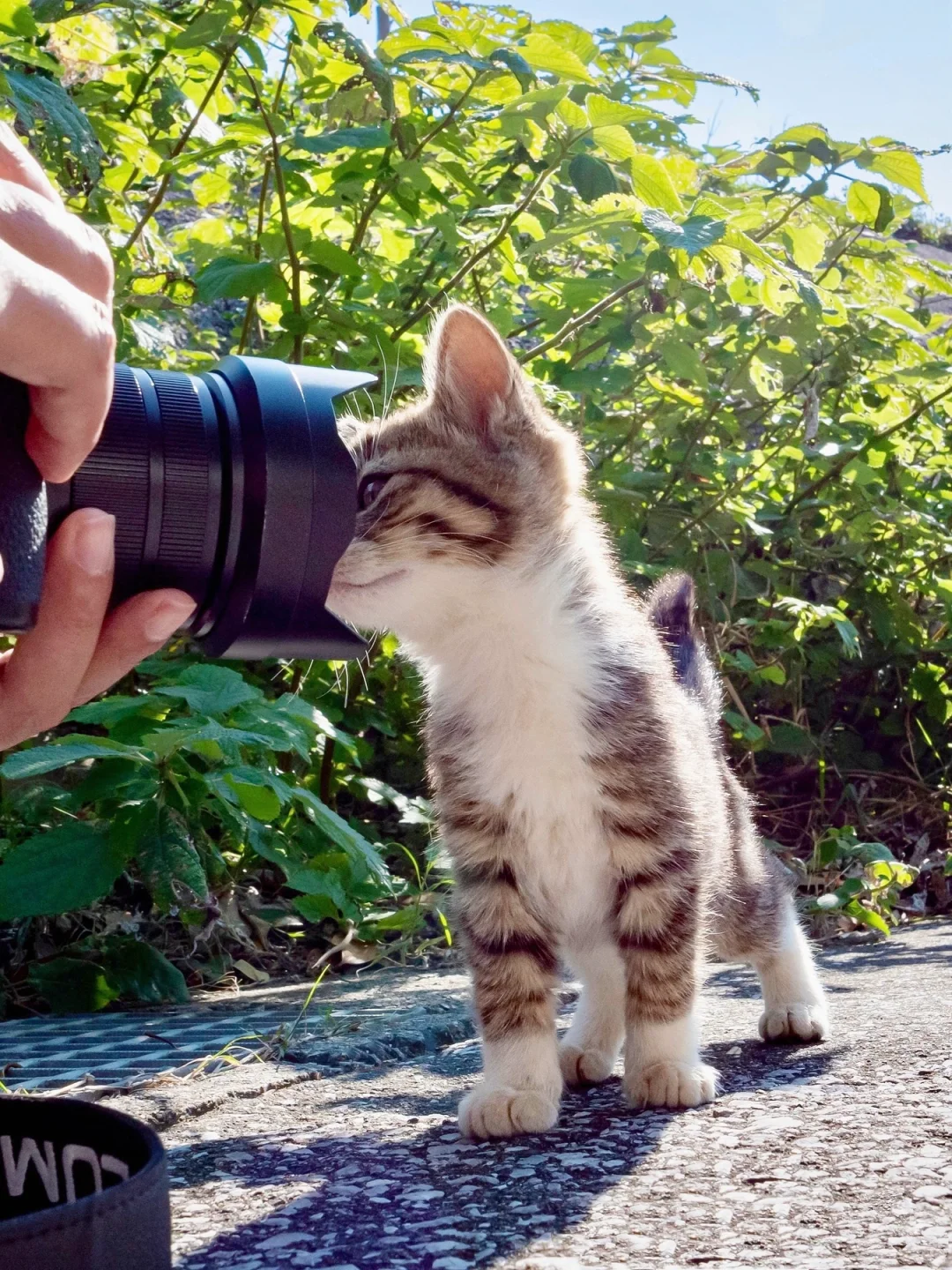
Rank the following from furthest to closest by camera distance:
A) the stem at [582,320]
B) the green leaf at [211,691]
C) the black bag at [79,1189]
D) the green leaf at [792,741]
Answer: the green leaf at [792,741] < the stem at [582,320] < the green leaf at [211,691] < the black bag at [79,1189]

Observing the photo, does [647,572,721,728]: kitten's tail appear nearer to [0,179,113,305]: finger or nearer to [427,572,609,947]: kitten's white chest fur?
[427,572,609,947]: kitten's white chest fur

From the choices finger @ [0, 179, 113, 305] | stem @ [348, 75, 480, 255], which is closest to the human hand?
finger @ [0, 179, 113, 305]

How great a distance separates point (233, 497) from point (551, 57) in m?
1.25

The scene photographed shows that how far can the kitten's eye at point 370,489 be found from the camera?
5.65ft

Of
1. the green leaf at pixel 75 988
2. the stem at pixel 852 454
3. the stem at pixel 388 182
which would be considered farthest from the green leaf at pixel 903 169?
the green leaf at pixel 75 988

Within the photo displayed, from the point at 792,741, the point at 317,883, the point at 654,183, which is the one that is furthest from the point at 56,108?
the point at 792,741

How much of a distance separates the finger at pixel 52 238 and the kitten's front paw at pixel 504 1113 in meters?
0.90

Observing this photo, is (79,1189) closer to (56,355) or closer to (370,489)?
(56,355)

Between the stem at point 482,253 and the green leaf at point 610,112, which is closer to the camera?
the green leaf at point 610,112

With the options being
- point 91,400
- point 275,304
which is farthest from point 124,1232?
point 275,304

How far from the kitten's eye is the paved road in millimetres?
751

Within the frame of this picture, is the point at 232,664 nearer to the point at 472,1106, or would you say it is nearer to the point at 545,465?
the point at 545,465

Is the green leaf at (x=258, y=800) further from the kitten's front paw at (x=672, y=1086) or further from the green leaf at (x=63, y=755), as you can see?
the kitten's front paw at (x=672, y=1086)

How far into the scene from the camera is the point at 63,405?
3.02ft
